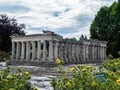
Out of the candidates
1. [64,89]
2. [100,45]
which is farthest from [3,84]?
[100,45]

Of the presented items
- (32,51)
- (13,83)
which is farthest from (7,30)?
(13,83)

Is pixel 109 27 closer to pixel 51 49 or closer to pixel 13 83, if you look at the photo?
pixel 51 49

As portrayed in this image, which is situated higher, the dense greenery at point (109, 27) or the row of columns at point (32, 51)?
the dense greenery at point (109, 27)

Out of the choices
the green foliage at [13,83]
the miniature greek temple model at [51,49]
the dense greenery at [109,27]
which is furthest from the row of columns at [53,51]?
the green foliage at [13,83]

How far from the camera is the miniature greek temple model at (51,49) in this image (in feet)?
130

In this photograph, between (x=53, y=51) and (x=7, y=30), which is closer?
(x=53, y=51)

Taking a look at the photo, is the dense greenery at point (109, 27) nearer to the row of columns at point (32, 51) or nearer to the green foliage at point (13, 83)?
the row of columns at point (32, 51)

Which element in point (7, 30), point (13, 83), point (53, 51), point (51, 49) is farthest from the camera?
point (7, 30)

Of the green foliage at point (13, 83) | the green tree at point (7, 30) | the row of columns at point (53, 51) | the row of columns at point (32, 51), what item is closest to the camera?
the green foliage at point (13, 83)

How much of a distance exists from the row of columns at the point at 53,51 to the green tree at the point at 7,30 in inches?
435

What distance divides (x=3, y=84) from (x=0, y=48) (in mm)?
52725

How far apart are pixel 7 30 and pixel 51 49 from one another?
20.3 m

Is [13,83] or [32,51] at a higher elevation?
[13,83]

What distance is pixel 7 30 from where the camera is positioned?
190 feet
